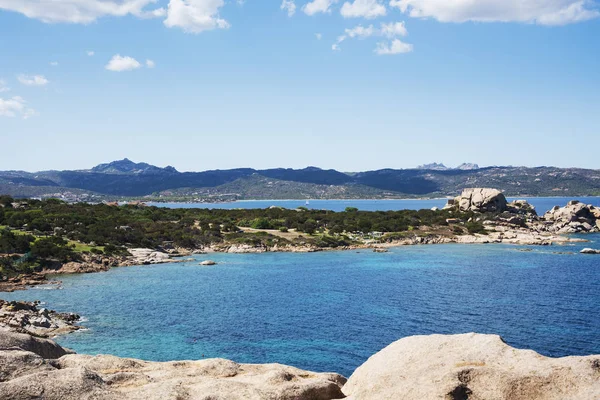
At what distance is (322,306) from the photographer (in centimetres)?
5456

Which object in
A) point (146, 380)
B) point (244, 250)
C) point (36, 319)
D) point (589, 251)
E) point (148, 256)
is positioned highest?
point (146, 380)

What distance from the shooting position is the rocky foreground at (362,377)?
11.0 m

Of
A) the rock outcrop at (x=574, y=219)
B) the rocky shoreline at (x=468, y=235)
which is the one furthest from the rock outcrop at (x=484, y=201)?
the rock outcrop at (x=574, y=219)

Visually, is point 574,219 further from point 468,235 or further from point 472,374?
point 472,374

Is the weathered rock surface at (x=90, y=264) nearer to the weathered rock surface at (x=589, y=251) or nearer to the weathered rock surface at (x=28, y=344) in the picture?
the weathered rock surface at (x=28, y=344)

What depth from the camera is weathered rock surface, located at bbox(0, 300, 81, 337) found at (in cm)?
4131

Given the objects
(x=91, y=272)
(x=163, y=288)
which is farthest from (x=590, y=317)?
(x=91, y=272)

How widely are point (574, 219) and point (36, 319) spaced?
142109 mm

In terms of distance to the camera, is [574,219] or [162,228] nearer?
[162,228]

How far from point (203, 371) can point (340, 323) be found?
3327 cm

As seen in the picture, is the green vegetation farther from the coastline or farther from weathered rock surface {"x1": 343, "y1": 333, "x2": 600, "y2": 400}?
weathered rock surface {"x1": 343, "y1": 333, "x2": 600, "y2": 400}

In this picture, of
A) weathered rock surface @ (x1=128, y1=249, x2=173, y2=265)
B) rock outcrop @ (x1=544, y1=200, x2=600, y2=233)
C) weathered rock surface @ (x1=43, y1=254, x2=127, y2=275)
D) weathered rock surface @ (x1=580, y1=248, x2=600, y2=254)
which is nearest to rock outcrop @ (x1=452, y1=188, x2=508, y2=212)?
rock outcrop @ (x1=544, y1=200, x2=600, y2=233)

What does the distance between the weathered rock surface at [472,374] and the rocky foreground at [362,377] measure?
21mm

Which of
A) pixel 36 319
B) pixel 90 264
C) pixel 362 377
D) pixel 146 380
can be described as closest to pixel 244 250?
pixel 90 264
